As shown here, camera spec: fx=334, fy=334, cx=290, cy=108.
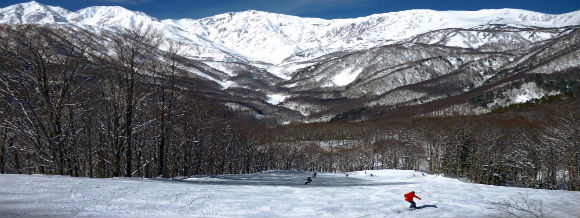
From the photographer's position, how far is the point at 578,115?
64.5 meters

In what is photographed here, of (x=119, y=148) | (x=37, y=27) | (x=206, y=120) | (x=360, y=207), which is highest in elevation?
(x=37, y=27)

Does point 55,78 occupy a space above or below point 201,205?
above

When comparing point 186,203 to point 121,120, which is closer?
point 186,203

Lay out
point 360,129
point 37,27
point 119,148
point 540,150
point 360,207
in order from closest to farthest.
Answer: point 360,207 → point 37,27 → point 119,148 → point 540,150 → point 360,129

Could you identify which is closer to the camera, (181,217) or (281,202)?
(181,217)

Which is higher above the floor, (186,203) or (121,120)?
(121,120)

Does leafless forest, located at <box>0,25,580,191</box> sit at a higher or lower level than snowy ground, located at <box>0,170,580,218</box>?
higher

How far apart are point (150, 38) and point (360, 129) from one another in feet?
565

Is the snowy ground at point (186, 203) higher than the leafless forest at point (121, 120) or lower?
lower

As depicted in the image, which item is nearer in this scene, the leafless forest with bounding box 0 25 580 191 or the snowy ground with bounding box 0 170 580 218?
the snowy ground with bounding box 0 170 580 218

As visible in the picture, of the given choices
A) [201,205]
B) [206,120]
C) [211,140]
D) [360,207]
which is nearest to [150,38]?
[201,205]

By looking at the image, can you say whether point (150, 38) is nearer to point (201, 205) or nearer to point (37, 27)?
point (37, 27)

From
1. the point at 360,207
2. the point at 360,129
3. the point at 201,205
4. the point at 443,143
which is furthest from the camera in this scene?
the point at 360,129

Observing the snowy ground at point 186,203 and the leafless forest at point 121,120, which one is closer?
the snowy ground at point 186,203
